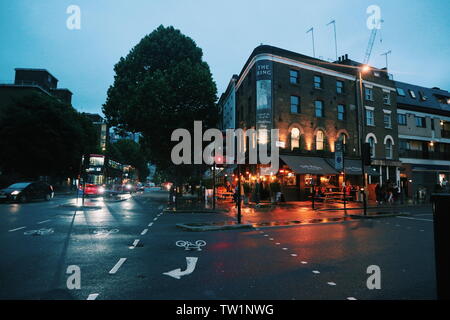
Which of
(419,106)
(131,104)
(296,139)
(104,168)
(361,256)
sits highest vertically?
(419,106)

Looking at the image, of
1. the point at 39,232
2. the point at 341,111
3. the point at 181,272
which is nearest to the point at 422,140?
the point at 341,111

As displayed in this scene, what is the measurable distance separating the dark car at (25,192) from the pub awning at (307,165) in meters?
21.4

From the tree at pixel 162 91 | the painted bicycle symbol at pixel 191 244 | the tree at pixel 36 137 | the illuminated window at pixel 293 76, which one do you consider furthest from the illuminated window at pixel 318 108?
the tree at pixel 36 137

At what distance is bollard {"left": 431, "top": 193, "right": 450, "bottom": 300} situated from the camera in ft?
10.3

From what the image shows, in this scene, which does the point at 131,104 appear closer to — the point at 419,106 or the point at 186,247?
the point at 186,247

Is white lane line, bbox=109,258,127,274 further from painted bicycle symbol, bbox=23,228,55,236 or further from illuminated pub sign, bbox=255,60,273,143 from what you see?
illuminated pub sign, bbox=255,60,273,143

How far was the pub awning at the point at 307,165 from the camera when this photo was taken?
2376 cm

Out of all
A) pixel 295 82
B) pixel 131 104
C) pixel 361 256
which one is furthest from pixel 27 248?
pixel 295 82

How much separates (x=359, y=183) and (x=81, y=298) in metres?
30.3

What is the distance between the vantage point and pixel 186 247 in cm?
714

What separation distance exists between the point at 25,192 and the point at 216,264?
21.8 m

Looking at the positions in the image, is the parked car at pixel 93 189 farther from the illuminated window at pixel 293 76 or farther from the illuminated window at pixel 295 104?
the illuminated window at pixel 293 76

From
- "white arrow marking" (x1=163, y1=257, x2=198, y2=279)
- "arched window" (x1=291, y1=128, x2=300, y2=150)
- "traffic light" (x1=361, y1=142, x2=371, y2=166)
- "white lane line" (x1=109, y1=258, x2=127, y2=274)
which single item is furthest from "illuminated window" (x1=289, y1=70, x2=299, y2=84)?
"white lane line" (x1=109, y1=258, x2=127, y2=274)
